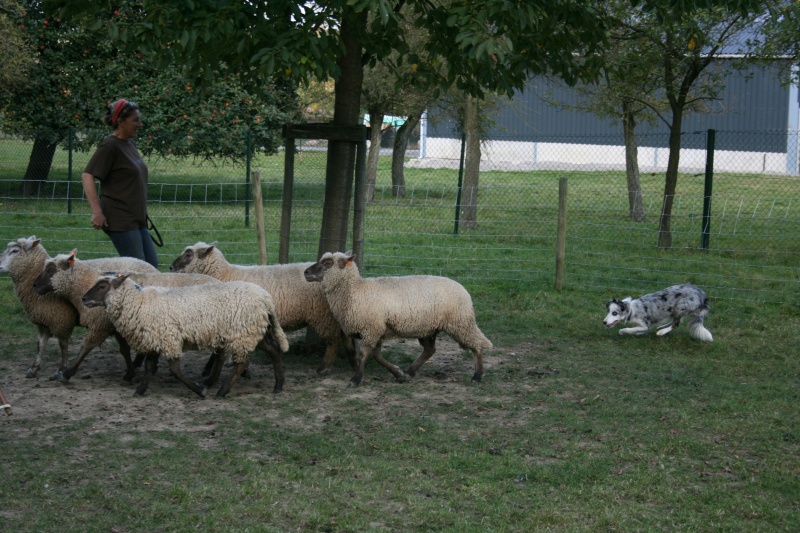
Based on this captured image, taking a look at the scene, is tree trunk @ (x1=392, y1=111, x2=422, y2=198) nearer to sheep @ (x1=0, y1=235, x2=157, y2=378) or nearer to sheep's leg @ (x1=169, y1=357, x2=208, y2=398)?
sheep @ (x1=0, y1=235, x2=157, y2=378)

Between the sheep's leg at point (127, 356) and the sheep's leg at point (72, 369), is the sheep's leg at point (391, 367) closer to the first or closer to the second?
the sheep's leg at point (127, 356)

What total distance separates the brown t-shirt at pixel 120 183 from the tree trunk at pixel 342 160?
1.68 meters

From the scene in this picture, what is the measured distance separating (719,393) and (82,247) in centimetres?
919

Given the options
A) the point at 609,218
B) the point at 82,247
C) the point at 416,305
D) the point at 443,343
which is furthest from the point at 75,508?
the point at 609,218

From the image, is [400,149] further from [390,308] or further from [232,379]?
[232,379]

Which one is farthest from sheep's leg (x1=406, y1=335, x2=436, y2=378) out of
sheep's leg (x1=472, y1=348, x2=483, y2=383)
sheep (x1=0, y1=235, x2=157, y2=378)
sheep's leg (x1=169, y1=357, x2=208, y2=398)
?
sheep (x1=0, y1=235, x2=157, y2=378)

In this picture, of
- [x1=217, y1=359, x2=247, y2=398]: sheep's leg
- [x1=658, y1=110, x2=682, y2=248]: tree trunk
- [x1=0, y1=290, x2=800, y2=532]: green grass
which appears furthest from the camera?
[x1=658, y1=110, x2=682, y2=248]: tree trunk

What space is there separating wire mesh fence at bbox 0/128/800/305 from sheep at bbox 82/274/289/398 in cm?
187

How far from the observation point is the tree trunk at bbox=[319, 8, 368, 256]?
8.04m

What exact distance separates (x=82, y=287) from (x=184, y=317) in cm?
114

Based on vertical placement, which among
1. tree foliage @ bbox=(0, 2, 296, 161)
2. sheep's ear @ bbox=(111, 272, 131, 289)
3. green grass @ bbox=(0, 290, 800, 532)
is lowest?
green grass @ bbox=(0, 290, 800, 532)

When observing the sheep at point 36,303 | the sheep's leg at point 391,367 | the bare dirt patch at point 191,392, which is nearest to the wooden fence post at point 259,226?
the bare dirt patch at point 191,392

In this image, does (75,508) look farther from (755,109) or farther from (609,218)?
(755,109)

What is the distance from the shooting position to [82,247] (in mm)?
12844
